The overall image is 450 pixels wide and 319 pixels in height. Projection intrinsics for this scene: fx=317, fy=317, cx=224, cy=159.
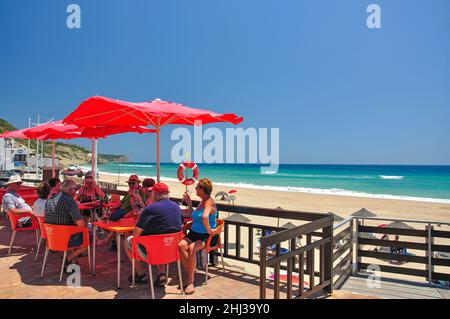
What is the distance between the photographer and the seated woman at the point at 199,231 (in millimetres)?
3508

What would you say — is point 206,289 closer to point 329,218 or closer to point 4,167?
point 329,218

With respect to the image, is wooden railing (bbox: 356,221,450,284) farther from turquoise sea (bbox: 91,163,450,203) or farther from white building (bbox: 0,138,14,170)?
white building (bbox: 0,138,14,170)

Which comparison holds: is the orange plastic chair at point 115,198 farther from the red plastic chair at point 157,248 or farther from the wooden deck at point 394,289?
the wooden deck at point 394,289

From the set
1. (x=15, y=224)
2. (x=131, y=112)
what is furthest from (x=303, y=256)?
(x=15, y=224)

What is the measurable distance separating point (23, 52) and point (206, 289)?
21.2 m

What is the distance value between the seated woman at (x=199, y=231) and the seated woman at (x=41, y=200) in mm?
2131

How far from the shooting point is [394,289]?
14.5 ft

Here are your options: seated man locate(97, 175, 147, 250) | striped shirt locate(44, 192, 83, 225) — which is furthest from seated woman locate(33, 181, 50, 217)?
seated man locate(97, 175, 147, 250)

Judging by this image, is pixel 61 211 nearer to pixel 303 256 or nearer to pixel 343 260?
pixel 303 256

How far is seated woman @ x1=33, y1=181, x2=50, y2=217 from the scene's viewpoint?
4.27m

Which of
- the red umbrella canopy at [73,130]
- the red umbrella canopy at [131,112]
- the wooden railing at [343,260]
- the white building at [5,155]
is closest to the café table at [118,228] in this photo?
the red umbrella canopy at [131,112]

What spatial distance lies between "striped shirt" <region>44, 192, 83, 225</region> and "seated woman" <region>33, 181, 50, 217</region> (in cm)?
75

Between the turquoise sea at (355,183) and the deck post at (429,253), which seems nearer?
the deck post at (429,253)

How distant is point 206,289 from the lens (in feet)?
11.7
